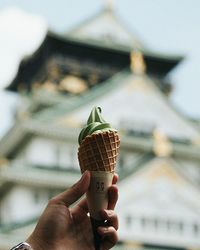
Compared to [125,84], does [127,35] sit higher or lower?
higher

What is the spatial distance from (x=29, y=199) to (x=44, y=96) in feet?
20.0

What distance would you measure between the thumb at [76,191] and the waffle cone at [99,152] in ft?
0.26

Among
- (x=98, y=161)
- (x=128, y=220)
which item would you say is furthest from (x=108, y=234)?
(x=128, y=220)

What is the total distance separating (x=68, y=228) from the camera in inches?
133

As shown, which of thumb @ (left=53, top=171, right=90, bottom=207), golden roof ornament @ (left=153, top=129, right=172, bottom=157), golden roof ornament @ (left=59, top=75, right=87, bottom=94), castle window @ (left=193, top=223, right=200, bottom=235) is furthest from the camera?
golden roof ornament @ (left=59, top=75, right=87, bottom=94)

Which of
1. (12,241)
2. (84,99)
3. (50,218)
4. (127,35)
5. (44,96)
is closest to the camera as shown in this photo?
(50,218)

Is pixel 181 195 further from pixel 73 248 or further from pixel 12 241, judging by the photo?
pixel 73 248

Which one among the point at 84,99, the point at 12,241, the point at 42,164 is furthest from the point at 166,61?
the point at 12,241

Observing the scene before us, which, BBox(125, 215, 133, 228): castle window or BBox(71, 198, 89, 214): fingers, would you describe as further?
BBox(125, 215, 133, 228): castle window

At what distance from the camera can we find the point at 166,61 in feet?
117

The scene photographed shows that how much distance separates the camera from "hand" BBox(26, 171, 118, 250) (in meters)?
3.30

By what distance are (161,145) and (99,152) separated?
2381cm

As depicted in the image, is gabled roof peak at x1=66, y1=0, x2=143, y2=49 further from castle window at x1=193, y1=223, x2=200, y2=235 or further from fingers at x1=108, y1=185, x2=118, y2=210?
fingers at x1=108, y1=185, x2=118, y2=210

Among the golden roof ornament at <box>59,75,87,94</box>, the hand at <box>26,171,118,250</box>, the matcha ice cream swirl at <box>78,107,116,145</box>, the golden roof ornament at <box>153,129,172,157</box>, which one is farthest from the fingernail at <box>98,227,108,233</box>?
the golden roof ornament at <box>59,75,87,94</box>
